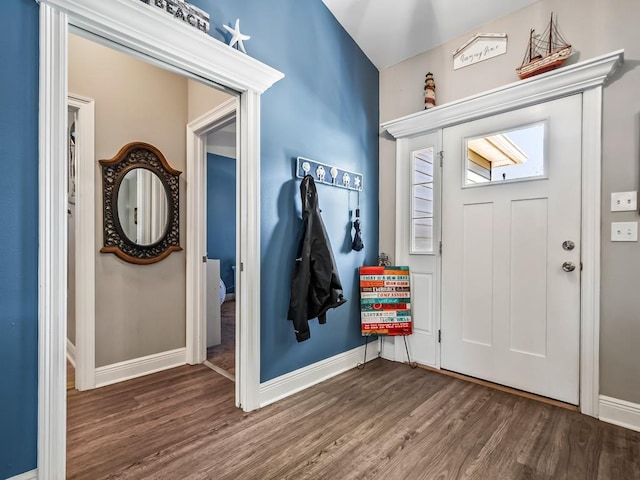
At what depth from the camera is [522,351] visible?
224 centimetres

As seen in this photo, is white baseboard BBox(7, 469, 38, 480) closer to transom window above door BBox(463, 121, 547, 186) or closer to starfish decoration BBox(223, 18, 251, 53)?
starfish decoration BBox(223, 18, 251, 53)

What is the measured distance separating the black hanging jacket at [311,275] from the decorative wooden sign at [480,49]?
1629 mm

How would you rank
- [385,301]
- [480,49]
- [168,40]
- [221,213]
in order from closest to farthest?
[168,40], [480,49], [385,301], [221,213]

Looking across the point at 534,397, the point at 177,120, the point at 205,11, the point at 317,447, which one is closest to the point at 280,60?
the point at 205,11

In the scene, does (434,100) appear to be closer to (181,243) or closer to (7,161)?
(181,243)

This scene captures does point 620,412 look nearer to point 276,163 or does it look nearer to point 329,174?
point 329,174

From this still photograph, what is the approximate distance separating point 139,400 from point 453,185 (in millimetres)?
2766

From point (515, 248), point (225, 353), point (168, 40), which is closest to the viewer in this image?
point (168, 40)

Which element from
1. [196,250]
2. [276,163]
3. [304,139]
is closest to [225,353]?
[196,250]

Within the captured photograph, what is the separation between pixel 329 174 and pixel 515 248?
1443mm

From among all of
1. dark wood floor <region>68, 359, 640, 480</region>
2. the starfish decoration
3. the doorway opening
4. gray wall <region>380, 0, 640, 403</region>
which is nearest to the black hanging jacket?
dark wood floor <region>68, 359, 640, 480</region>

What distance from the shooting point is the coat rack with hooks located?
2297 mm

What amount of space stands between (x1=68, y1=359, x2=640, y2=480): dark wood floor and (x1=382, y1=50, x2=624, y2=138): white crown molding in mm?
2004

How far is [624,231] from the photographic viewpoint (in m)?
1.87
